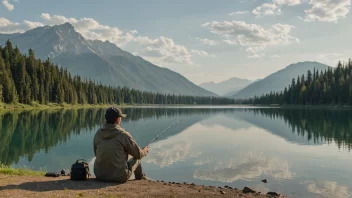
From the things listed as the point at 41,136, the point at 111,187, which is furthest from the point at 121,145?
the point at 41,136

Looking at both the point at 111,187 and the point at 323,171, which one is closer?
the point at 111,187

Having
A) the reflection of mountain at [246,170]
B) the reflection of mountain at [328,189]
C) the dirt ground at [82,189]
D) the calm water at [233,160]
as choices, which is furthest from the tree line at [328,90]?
the dirt ground at [82,189]

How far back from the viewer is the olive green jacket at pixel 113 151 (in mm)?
12125

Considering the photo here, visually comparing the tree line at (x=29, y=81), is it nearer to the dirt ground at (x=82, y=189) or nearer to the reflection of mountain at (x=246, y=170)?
the reflection of mountain at (x=246, y=170)

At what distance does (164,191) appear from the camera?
41.1 feet

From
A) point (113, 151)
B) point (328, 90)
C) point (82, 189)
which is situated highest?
point (328, 90)

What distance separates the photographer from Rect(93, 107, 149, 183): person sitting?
1212 cm

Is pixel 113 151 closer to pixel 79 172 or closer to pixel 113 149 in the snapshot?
pixel 113 149

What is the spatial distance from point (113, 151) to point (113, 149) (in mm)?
82

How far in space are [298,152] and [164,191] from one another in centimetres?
2181

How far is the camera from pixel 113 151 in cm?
1211

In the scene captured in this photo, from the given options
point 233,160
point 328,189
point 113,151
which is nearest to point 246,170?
point 233,160

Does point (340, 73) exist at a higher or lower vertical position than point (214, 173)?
higher

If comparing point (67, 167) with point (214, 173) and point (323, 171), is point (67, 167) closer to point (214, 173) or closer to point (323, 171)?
point (214, 173)
